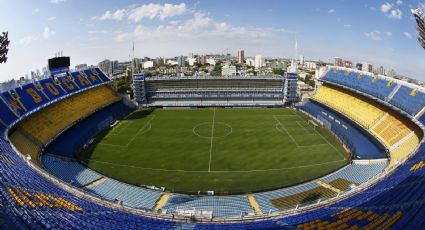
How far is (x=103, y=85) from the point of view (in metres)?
78.0

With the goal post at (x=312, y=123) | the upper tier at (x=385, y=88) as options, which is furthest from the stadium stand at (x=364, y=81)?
the goal post at (x=312, y=123)

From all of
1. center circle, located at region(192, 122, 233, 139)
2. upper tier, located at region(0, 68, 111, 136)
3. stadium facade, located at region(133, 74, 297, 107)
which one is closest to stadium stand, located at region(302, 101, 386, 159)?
stadium facade, located at region(133, 74, 297, 107)

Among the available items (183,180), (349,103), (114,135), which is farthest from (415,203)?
(114,135)

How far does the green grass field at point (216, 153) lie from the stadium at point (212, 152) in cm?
26

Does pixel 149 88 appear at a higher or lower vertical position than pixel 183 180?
higher

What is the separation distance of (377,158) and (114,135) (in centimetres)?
4543

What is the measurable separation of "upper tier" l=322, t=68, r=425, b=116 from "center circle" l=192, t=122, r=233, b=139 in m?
28.2

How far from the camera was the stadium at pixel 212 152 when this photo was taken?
23469 millimetres

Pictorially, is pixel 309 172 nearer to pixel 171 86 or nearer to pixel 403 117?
pixel 403 117

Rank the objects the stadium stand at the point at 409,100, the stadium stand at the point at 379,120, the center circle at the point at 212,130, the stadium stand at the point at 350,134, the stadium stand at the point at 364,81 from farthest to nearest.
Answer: the center circle at the point at 212,130 → the stadium stand at the point at 364,81 → the stadium stand at the point at 409,100 → the stadium stand at the point at 350,134 → the stadium stand at the point at 379,120

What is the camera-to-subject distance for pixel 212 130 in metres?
60.7

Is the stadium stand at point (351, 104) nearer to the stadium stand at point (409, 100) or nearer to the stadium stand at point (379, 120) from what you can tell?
the stadium stand at point (379, 120)

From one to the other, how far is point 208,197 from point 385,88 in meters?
42.6

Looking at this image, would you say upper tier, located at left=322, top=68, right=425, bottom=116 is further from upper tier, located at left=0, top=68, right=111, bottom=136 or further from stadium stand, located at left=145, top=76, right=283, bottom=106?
upper tier, located at left=0, top=68, right=111, bottom=136
